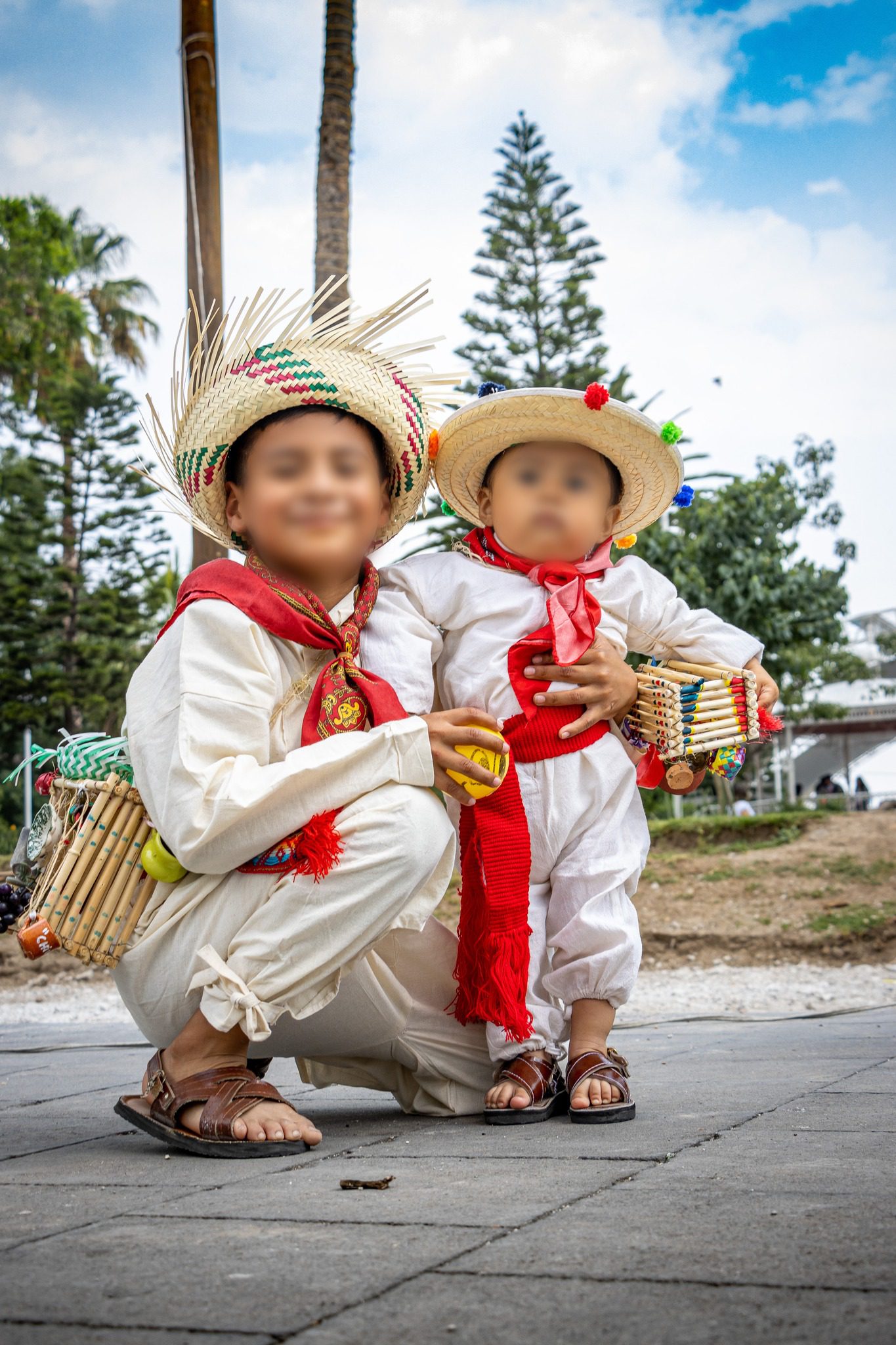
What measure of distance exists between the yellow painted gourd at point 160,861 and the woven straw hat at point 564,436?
1.15 m

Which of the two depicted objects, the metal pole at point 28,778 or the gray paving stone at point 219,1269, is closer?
the gray paving stone at point 219,1269

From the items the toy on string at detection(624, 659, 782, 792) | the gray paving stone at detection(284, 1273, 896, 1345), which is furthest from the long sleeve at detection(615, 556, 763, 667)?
the gray paving stone at detection(284, 1273, 896, 1345)

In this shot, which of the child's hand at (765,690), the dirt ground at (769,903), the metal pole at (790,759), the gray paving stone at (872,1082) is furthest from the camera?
the metal pole at (790,759)

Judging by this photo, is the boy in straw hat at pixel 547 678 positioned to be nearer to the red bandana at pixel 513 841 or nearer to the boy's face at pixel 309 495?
the red bandana at pixel 513 841

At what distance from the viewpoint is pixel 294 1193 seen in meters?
1.56

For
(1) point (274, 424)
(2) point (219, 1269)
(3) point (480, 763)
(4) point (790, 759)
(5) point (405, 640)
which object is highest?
(1) point (274, 424)

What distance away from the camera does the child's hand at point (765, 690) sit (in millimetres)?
2734

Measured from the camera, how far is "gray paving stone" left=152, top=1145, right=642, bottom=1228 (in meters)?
1.40

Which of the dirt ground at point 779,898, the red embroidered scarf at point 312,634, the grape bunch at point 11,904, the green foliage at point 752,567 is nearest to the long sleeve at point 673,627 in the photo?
the red embroidered scarf at point 312,634

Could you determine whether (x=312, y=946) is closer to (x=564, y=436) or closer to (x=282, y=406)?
(x=282, y=406)

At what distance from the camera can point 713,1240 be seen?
122cm

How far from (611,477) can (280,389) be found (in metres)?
0.88

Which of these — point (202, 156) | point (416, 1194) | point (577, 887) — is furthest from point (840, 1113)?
point (202, 156)

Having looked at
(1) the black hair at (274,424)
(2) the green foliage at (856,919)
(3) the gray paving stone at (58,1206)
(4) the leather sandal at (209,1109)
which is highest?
(1) the black hair at (274,424)
